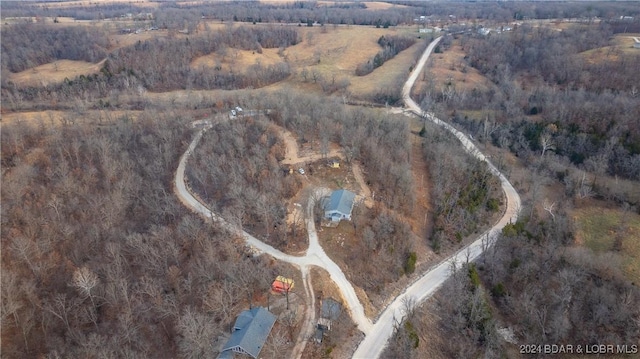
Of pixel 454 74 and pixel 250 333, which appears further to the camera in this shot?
pixel 454 74

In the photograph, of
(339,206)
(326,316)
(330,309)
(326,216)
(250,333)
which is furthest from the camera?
(326,216)

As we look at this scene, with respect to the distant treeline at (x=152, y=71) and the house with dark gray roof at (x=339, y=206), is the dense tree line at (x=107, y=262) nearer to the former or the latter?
the house with dark gray roof at (x=339, y=206)

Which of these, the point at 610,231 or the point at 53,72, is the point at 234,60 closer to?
the point at 53,72

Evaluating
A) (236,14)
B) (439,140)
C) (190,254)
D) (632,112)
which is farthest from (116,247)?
(236,14)

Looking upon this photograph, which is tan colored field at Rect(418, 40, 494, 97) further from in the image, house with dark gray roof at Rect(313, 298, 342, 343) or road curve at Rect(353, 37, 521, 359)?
house with dark gray roof at Rect(313, 298, 342, 343)

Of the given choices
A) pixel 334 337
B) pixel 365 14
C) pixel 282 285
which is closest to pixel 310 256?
pixel 282 285

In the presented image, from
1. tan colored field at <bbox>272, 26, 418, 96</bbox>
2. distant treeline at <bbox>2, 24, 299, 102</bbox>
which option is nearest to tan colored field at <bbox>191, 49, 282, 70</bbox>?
distant treeline at <bbox>2, 24, 299, 102</bbox>

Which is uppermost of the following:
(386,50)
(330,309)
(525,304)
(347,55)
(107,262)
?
(386,50)

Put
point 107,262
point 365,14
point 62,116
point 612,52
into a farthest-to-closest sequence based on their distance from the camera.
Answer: point 365,14 → point 612,52 → point 62,116 → point 107,262

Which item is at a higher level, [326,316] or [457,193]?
[457,193]
